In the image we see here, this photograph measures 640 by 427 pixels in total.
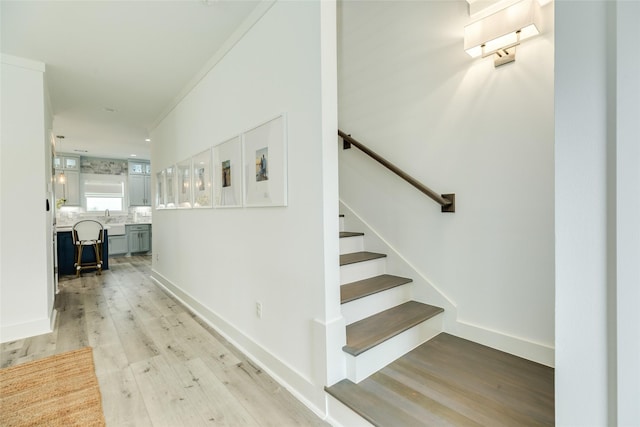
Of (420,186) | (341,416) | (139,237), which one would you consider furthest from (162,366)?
(139,237)

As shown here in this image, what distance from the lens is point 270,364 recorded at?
1.99 metres

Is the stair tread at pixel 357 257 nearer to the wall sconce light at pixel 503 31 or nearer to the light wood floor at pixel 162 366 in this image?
the light wood floor at pixel 162 366

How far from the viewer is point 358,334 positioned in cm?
177

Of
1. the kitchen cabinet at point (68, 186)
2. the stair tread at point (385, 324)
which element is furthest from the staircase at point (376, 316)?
the kitchen cabinet at point (68, 186)

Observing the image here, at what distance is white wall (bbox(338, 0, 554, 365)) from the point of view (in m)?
1.76

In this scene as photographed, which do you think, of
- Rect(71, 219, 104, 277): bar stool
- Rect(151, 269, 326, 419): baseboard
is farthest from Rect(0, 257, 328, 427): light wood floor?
Rect(71, 219, 104, 277): bar stool

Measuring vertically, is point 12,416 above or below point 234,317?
below

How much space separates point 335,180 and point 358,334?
942 millimetres

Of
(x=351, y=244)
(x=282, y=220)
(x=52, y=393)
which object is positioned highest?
(x=282, y=220)

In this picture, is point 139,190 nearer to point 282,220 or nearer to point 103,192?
point 103,192

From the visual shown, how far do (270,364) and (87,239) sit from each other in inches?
203

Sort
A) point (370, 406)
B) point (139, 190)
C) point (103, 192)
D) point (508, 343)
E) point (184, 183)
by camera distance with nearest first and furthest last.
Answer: point (370, 406) < point (508, 343) < point (184, 183) < point (103, 192) < point (139, 190)

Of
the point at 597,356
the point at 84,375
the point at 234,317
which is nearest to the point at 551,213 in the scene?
the point at 597,356

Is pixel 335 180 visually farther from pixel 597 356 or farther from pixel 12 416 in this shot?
pixel 12 416
